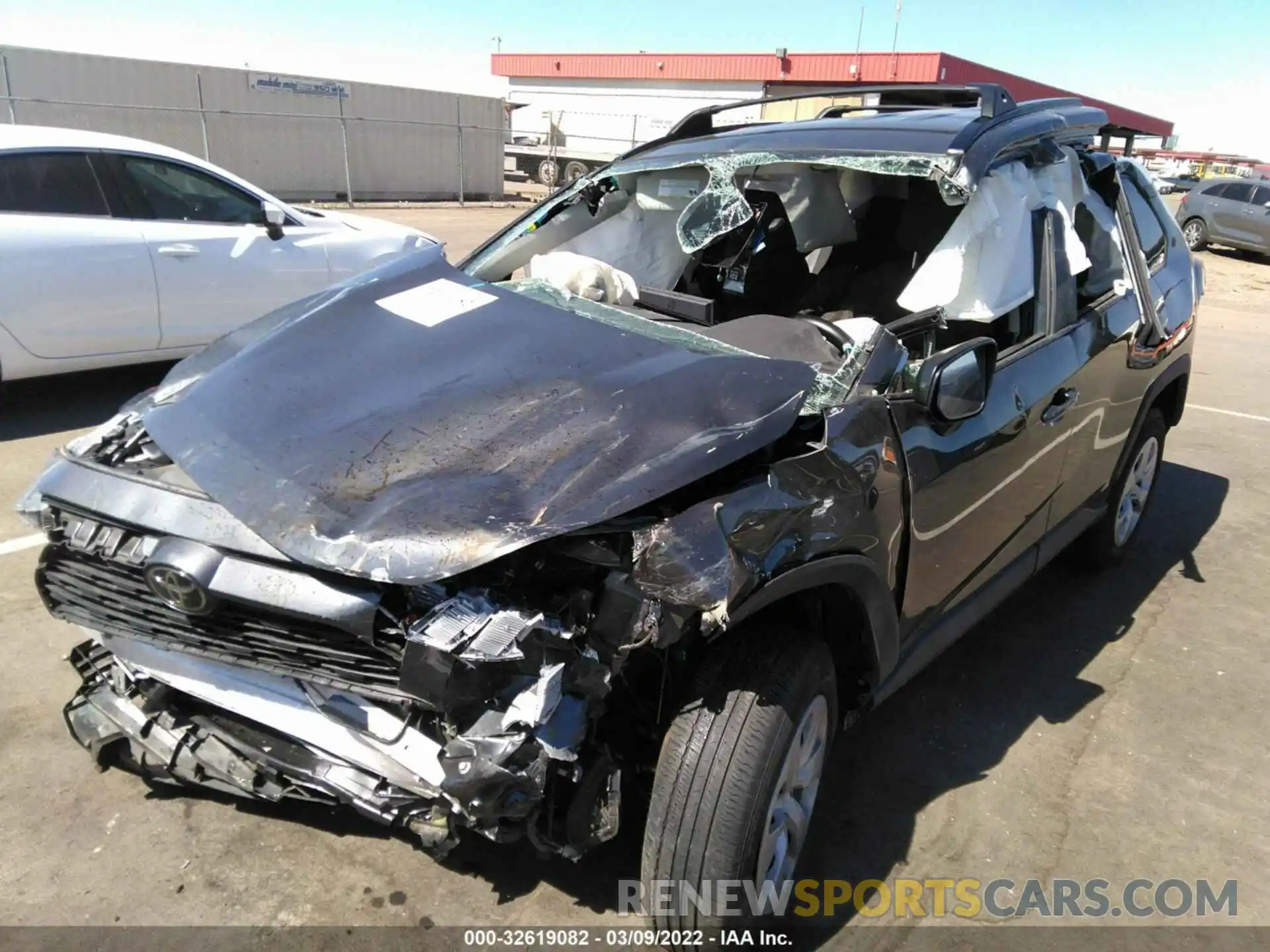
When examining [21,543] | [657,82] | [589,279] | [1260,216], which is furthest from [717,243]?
[657,82]

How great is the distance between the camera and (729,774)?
1.97 meters

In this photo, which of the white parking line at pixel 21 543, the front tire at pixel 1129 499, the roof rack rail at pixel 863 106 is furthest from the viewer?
the front tire at pixel 1129 499

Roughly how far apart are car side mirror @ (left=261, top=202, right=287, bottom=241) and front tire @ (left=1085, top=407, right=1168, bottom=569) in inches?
206

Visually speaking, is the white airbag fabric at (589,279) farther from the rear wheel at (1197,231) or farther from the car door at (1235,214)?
the car door at (1235,214)

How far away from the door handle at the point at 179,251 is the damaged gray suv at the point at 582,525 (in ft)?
10.5

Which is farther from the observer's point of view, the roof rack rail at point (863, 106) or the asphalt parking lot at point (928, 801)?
the roof rack rail at point (863, 106)

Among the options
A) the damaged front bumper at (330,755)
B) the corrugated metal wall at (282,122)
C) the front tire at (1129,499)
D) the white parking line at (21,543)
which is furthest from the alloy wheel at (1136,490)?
the corrugated metal wall at (282,122)

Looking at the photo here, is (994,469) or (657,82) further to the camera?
(657,82)

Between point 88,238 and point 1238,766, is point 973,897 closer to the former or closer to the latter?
point 1238,766

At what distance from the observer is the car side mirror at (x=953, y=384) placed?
2418 mm

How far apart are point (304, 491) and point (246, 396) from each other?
576 mm

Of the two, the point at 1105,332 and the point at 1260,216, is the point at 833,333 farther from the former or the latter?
the point at 1260,216

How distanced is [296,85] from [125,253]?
1731 cm

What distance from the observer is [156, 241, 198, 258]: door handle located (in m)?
5.60
